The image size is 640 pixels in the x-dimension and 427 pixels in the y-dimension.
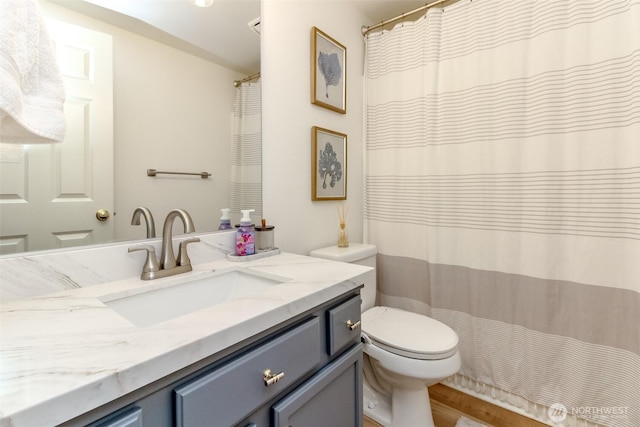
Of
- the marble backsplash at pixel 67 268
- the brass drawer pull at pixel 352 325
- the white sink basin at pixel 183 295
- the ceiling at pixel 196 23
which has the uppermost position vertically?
the ceiling at pixel 196 23

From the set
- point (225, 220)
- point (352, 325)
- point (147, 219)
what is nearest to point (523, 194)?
point (352, 325)

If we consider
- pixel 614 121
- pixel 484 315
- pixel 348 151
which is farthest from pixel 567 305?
pixel 348 151

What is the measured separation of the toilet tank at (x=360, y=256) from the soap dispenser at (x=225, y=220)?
1.64ft

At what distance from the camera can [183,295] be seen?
0.90 meters

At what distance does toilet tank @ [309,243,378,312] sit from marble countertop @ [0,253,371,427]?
657mm

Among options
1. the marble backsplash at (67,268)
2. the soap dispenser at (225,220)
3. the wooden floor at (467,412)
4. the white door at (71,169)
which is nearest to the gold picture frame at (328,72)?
the soap dispenser at (225,220)

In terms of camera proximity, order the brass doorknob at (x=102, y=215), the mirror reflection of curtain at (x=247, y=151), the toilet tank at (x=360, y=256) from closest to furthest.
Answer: the brass doorknob at (x=102, y=215) < the mirror reflection of curtain at (x=247, y=151) < the toilet tank at (x=360, y=256)

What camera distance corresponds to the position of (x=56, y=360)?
44cm

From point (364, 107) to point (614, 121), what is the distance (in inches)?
48.4

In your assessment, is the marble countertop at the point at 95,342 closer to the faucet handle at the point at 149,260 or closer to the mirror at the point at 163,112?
the faucet handle at the point at 149,260

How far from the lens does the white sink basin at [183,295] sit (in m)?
0.79

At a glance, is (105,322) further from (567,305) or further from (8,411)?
(567,305)

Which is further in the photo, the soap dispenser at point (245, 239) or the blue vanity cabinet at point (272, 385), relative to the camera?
the soap dispenser at point (245, 239)

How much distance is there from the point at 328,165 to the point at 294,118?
0.33 metres
